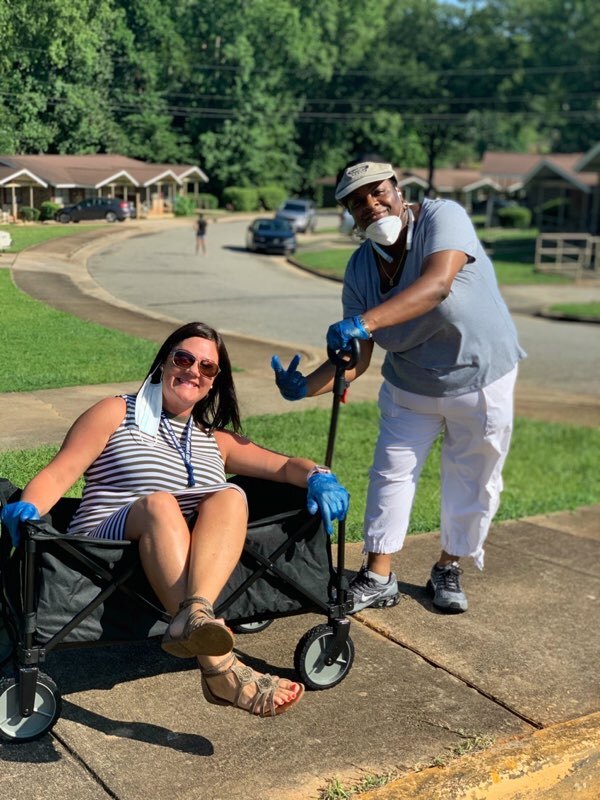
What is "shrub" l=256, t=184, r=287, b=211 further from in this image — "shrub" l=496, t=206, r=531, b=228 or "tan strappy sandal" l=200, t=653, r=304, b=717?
"shrub" l=496, t=206, r=531, b=228

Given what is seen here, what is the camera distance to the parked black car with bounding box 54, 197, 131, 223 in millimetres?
4856

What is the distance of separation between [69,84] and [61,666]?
2.57 meters

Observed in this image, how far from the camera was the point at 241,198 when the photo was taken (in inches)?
239

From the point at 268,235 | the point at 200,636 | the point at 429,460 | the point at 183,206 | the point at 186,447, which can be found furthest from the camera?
the point at 429,460

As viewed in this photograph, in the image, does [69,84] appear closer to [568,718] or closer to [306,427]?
[306,427]

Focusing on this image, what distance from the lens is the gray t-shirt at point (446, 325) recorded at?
4020mm

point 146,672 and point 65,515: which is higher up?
point 65,515

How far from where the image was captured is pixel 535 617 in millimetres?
4477

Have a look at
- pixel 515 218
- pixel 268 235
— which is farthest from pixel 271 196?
pixel 515 218

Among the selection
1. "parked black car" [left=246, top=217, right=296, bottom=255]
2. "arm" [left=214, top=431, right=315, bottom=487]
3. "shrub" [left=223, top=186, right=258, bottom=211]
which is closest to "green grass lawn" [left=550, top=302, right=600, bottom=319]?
"parked black car" [left=246, top=217, right=296, bottom=255]

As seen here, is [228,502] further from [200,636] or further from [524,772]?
[524,772]

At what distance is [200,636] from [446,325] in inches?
67.7

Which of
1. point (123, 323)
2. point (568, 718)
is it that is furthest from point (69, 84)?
point (568, 718)

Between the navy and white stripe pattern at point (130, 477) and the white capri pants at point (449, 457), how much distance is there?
0.98 metres
